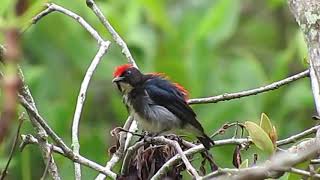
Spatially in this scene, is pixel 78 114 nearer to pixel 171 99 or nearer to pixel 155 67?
pixel 171 99

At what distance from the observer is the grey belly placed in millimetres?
3668

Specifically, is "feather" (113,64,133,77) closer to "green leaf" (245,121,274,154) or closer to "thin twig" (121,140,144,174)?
"thin twig" (121,140,144,174)

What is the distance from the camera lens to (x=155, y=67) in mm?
6000

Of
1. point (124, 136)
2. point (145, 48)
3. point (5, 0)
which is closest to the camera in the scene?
point (5, 0)

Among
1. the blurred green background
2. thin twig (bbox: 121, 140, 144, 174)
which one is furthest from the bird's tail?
the blurred green background

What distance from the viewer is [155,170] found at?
103 inches

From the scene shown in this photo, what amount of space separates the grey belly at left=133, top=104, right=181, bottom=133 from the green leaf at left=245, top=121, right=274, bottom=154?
1403 millimetres

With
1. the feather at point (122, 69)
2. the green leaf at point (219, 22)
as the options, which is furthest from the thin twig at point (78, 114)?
the green leaf at point (219, 22)

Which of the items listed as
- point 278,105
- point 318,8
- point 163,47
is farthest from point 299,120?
point 318,8

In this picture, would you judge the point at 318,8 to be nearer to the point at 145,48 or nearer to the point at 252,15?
the point at 145,48

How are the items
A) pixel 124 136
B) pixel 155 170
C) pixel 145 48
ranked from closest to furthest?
pixel 155 170 < pixel 124 136 < pixel 145 48

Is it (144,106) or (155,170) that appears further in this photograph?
(144,106)

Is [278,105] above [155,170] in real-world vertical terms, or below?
below

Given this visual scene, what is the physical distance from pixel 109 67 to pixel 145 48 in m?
0.32
